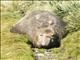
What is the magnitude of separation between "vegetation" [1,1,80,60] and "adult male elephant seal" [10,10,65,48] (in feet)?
0.85

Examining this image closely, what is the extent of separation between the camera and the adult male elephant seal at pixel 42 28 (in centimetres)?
1145

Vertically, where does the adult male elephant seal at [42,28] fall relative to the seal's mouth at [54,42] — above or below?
above

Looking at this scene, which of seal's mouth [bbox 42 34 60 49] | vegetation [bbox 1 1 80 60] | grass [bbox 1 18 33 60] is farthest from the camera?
seal's mouth [bbox 42 34 60 49]

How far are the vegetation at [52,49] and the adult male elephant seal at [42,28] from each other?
26cm

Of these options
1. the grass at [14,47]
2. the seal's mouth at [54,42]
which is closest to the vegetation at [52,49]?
the grass at [14,47]

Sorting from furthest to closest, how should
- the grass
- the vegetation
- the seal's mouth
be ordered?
the seal's mouth → the vegetation → the grass

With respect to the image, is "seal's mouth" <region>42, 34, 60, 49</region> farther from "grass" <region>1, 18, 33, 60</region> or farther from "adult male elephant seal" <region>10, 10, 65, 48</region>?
"grass" <region>1, 18, 33, 60</region>

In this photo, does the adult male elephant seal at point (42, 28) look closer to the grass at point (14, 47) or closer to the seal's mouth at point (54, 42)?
the seal's mouth at point (54, 42)

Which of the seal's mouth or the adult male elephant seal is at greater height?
the adult male elephant seal

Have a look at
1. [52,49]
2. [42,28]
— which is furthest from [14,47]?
[42,28]

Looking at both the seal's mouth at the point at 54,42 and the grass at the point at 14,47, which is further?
the seal's mouth at the point at 54,42

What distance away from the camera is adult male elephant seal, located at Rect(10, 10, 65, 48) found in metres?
11.4

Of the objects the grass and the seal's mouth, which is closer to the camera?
the grass

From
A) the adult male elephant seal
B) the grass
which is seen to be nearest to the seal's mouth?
the adult male elephant seal
